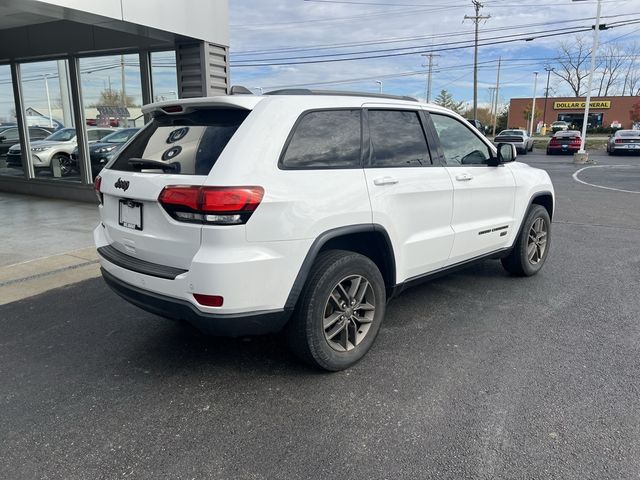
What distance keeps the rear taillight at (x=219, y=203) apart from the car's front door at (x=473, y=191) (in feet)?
6.57

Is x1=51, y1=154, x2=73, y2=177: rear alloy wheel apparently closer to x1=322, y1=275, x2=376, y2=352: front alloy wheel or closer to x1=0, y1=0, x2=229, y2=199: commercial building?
x1=0, y1=0, x2=229, y2=199: commercial building

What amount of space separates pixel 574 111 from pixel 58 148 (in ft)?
217

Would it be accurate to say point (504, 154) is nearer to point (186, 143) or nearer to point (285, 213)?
point (285, 213)

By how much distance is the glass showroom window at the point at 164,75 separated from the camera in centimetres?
909

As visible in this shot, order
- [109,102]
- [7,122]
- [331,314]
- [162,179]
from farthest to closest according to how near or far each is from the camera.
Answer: [7,122], [109,102], [331,314], [162,179]

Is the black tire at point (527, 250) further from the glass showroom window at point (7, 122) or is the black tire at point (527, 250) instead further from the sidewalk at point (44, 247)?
the glass showroom window at point (7, 122)

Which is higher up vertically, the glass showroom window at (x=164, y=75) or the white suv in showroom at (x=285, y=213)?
the glass showroom window at (x=164, y=75)

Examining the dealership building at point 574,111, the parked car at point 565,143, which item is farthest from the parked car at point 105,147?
the dealership building at point 574,111

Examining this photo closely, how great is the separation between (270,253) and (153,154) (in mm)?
1099

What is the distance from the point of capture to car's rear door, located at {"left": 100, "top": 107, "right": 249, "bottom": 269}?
113 inches

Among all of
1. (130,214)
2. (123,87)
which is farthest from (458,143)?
(123,87)

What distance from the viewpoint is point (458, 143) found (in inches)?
174

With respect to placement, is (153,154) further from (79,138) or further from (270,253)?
(79,138)

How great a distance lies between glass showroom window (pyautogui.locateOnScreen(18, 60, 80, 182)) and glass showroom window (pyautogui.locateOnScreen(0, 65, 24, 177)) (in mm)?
291
